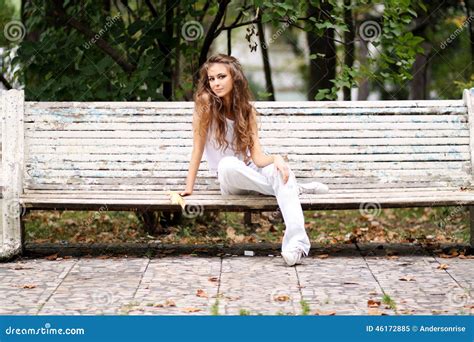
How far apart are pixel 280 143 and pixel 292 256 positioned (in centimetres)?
112

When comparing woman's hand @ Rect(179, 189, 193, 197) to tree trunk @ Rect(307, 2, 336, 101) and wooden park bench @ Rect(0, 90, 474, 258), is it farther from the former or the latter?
tree trunk @ Rect(307, 2, 336, 101)

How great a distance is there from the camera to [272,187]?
6.12 meters

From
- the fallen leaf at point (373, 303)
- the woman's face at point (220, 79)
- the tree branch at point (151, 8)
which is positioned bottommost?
the fallen leaf at point (373, 303)

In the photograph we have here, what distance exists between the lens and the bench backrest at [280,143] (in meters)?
6.69

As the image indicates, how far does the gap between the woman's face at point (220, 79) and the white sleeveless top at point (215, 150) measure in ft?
0.66

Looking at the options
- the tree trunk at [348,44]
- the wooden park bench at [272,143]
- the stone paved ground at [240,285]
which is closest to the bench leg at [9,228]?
the stone paved ground at [240,285]

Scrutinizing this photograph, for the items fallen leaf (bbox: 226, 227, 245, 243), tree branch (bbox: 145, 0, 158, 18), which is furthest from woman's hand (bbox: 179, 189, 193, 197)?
tree branch (bbox: 145, 0, 158, 18)

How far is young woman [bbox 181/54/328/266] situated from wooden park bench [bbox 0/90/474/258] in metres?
0.36

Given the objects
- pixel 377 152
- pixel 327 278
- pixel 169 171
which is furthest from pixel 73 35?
pixel 327 278

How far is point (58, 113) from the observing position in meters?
6.78

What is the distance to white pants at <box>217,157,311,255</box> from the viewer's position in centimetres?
592

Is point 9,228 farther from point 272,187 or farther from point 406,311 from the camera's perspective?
point 406,311
